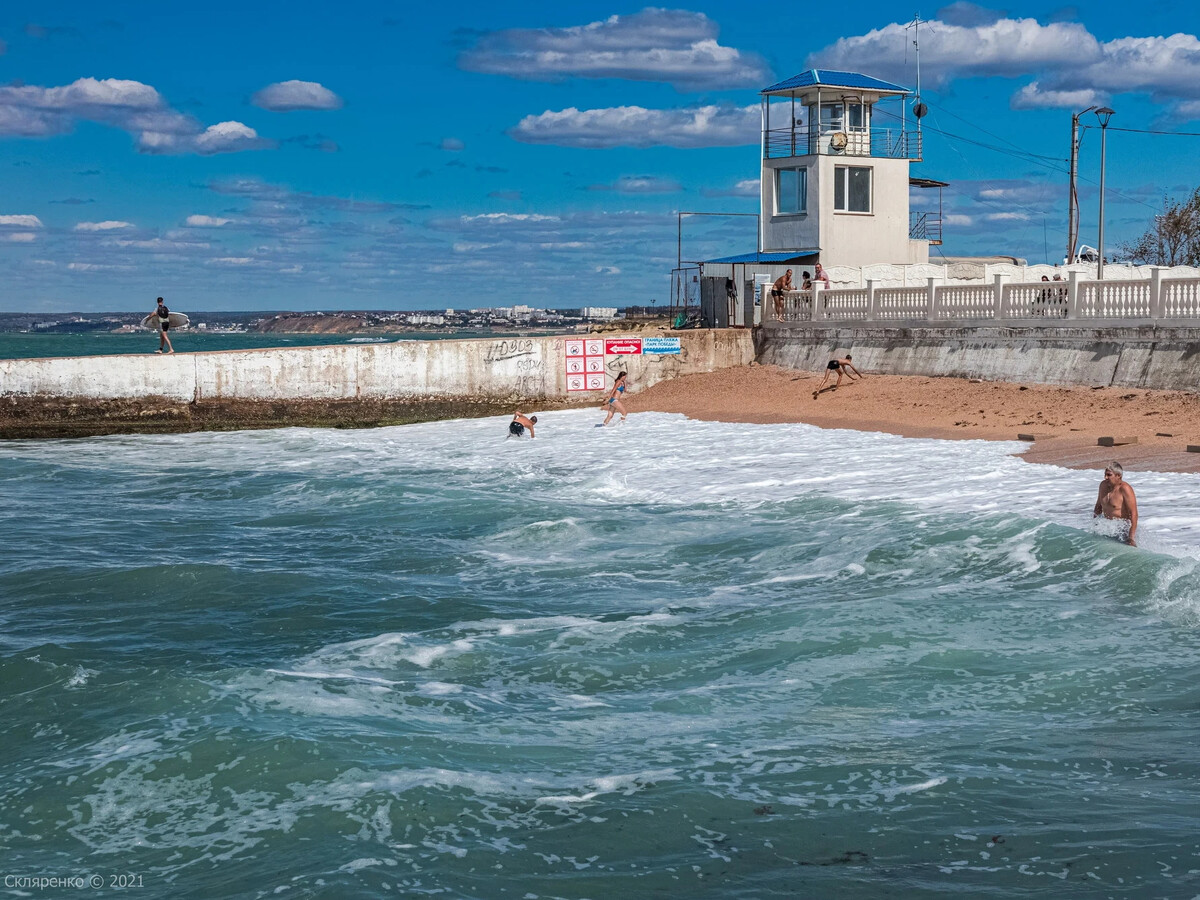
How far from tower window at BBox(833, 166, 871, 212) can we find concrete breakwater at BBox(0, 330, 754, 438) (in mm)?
7963

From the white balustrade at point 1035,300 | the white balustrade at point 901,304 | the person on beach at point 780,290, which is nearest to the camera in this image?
the white balustrade at point 1035,300

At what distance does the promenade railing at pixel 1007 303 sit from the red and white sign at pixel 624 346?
169 inches

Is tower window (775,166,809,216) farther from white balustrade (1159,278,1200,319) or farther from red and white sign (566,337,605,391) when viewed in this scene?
white balustrade (1159,278,1200,319)

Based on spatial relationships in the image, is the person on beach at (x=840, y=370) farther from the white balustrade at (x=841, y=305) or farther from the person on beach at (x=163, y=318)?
the person on beach at (x=163, y=318)

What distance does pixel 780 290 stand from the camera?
36.4 meters

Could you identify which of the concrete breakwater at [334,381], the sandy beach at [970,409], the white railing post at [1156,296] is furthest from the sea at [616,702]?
the concrete breakwater at [334,381]

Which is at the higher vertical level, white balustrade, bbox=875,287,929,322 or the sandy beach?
white balustrade, bbox=875,287,929,322

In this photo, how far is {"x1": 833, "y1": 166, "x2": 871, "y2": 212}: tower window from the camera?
41.6m

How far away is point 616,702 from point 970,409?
62.9ft

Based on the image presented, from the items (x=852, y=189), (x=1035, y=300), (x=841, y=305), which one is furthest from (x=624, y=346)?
(x=1035, y=300)

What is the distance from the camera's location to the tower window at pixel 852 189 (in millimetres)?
41625

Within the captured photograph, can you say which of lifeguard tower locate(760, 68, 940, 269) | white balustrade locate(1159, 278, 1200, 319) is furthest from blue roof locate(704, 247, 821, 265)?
white balustrade locate(1159, 278, 1200, 319)

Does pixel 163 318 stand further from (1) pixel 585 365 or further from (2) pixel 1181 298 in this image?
(2) pixel 1181 298

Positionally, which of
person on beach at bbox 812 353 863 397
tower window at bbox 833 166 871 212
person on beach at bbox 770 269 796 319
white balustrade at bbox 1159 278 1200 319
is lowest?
person on beach at bbox 812 353 863 397
